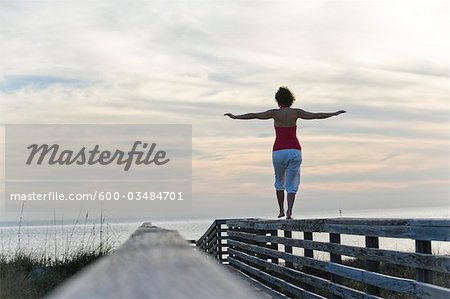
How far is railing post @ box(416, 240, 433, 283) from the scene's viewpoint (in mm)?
5398

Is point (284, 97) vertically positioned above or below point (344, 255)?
above

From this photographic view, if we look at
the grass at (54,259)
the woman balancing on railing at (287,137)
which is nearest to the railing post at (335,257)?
the woman balancing on railing at (287,137)

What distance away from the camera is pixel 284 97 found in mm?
10484

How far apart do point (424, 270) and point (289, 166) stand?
17.2ft

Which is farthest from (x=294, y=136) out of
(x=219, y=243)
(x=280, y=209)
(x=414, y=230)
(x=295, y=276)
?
(x=219, y=243)

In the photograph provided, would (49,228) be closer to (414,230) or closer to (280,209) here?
(280,209)

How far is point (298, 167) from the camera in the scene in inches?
418

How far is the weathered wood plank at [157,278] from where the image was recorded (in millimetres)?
713

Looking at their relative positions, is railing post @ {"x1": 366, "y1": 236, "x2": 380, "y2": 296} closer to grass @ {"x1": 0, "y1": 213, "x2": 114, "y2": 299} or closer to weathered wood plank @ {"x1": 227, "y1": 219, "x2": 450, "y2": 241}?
weathered wood plank @ {"x1": 227, "y1": 219, "x2": 450, "y2": 241}

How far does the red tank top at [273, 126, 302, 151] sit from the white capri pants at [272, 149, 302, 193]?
0.07 meters

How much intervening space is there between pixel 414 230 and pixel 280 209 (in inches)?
222

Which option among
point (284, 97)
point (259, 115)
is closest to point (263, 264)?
point (259, 115)

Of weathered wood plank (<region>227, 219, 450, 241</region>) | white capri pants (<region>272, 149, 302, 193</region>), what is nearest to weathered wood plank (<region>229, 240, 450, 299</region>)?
→ weathered wood plank (<region>227, 219, 450, 241</region>)

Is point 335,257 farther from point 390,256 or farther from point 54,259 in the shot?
point 54,259
